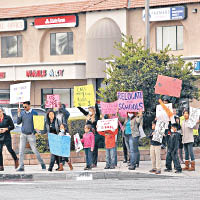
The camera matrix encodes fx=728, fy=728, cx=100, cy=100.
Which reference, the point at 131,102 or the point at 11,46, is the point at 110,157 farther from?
the point at 11,46

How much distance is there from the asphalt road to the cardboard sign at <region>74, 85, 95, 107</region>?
12.2ft

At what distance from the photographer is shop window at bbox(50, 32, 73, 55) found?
44719mm

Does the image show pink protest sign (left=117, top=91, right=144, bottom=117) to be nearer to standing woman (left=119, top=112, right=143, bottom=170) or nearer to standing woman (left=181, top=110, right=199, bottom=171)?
standing woman (left=119, top=112, right=143, bottom=170)

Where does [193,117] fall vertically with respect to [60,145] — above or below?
above

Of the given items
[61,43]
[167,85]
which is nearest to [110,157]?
[167,85]

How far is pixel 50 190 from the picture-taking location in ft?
46.6

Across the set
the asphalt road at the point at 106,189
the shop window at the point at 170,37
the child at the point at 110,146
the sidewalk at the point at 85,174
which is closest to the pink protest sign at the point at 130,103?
the child at the point at 110,146

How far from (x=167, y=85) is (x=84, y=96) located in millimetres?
2446

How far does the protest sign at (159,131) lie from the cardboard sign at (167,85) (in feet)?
3.97

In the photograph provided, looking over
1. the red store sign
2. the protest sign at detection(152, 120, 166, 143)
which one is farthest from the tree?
the red store sign

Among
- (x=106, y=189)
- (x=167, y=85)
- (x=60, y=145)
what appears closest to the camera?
(x=106, y=189)

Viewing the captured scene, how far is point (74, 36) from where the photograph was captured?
4453 centimetres

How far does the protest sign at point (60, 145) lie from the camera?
17938 millimetres

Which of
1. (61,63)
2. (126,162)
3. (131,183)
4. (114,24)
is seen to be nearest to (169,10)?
(114,24)
